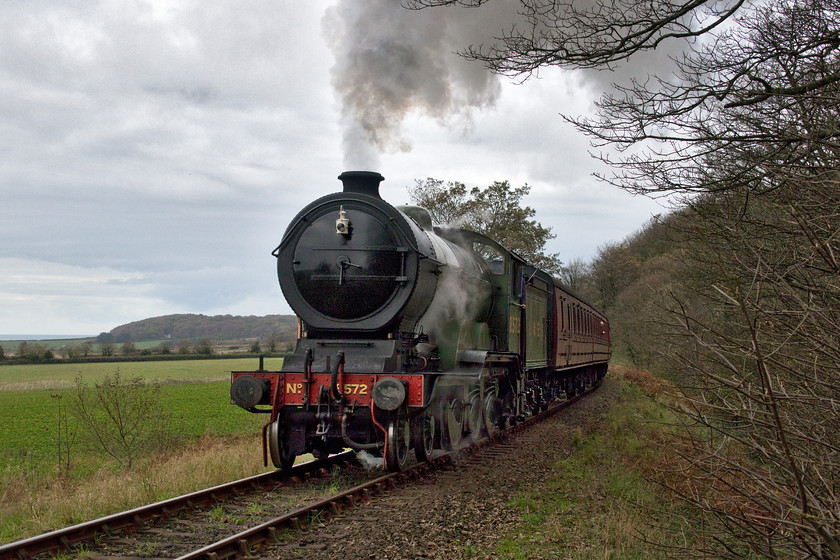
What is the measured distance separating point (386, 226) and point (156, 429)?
7443 millimetres

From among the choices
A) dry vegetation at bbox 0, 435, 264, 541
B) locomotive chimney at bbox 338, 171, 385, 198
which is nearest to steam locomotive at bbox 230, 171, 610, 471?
locomotive chimney at bbox 338, 171, 385, 198

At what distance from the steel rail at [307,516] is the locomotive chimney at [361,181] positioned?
3.34m

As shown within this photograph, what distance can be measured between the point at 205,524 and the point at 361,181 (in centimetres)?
423

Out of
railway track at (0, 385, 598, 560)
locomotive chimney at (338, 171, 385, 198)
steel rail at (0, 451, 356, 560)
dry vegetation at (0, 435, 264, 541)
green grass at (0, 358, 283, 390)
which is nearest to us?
steel rail at (0, 451, 356, 560)

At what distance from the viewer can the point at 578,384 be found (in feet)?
72.8

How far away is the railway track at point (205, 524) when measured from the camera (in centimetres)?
498

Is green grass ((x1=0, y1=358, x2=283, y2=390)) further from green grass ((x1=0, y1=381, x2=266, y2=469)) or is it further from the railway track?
the railway track

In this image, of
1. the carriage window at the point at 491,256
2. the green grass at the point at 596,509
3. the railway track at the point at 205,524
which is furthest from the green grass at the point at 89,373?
the railway track at the point at 205,524

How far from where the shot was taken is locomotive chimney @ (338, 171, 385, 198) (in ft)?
27.2

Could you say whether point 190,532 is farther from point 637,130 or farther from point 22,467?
point 22,467

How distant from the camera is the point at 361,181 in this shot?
831 centimetres

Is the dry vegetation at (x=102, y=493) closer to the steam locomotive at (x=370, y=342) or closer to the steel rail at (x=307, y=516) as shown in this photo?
the steam locomotive at (x=370, y=342)

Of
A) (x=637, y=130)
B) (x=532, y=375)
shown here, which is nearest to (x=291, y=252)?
(x=637, y=130)

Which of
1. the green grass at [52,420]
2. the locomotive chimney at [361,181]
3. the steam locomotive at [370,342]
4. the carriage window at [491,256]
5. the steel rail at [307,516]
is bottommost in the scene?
the green grass at [52,420]
